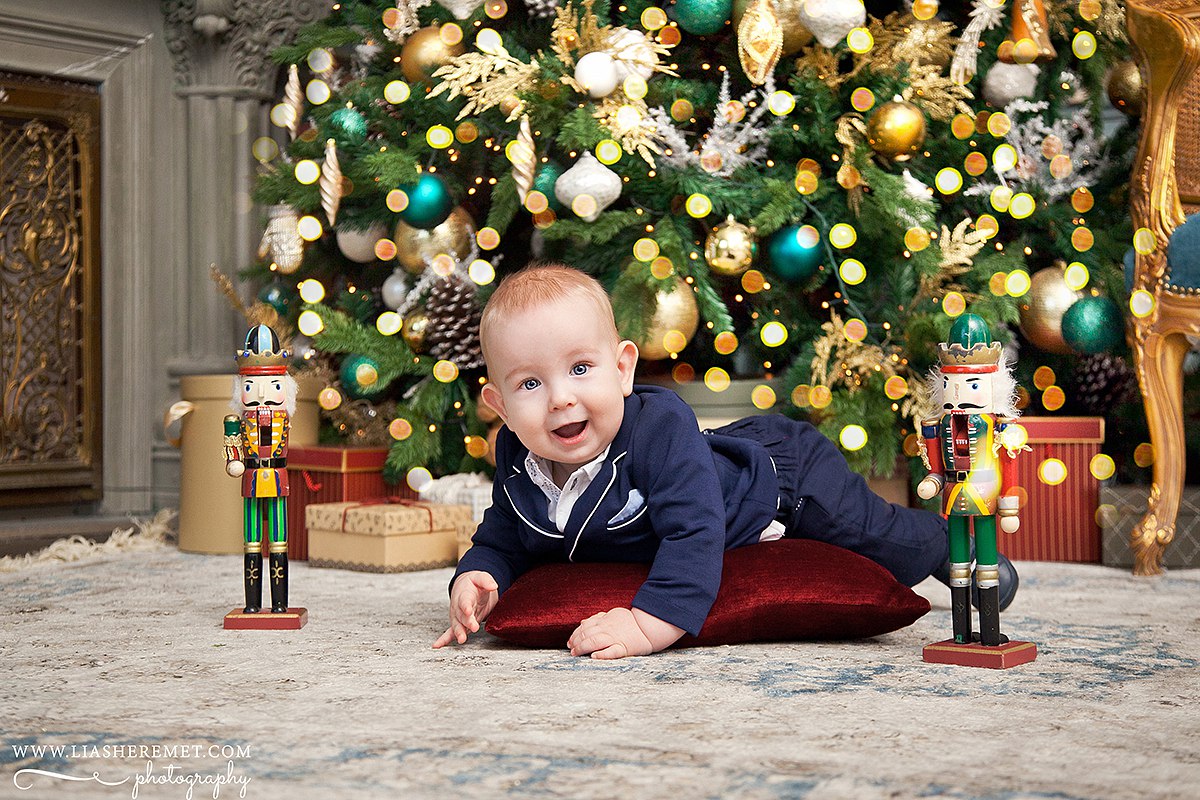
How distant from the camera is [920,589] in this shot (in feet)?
7.79

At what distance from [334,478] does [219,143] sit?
4.52ft

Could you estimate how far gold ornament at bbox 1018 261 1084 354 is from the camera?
9.43 feet

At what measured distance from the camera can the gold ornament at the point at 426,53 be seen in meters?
3.10

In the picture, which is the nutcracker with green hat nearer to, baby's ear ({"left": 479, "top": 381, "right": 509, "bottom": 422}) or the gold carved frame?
baby's ear ({"left": 479, "top": 381, "right": 509, "bottom": 422})

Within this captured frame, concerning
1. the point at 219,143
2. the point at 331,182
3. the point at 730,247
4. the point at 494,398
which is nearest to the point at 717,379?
the point at 730,247

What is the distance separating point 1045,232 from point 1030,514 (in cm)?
71

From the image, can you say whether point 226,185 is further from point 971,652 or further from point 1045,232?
point 971,652

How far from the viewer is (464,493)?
2914mm

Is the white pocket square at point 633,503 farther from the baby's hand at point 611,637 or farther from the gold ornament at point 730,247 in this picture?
the gold ornament at point 730,247

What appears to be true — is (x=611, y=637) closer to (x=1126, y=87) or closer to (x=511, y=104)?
(x=511, y=104)

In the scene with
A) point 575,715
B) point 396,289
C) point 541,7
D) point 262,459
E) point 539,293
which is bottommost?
point 575,715

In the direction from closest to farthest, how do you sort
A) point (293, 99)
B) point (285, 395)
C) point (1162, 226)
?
point (285, 395) → point (1162, 226) → point (293, 99)

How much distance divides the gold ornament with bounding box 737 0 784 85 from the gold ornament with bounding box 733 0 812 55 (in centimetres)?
5

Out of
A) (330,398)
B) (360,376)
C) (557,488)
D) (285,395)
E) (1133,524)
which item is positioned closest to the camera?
(557,488)
